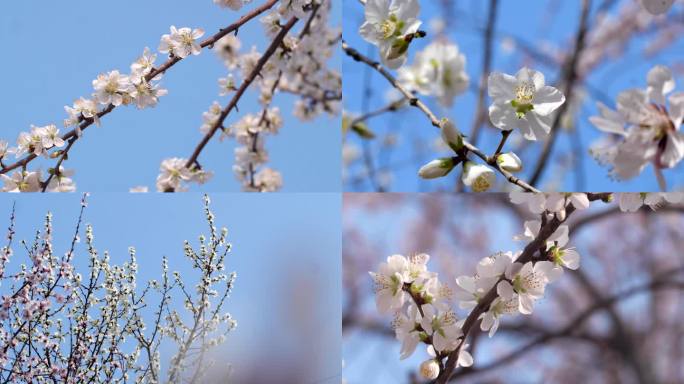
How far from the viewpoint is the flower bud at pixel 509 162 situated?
0.57 m

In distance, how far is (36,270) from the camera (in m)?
0.99

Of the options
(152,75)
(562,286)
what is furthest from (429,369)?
(562,286)

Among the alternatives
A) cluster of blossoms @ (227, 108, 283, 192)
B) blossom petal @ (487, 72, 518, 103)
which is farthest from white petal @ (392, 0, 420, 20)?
cluster of blossoms @ (227, 108, 283, 192)

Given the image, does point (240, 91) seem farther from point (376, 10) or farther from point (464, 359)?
point (464, 359)

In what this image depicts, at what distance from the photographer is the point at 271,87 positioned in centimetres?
133

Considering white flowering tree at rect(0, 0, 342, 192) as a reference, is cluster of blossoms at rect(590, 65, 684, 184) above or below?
below

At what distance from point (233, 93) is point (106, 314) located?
454 millimetres

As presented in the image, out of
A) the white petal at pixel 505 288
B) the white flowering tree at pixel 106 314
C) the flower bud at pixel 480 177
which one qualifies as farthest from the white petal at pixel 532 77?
the white flowering tree at pixel 106 314

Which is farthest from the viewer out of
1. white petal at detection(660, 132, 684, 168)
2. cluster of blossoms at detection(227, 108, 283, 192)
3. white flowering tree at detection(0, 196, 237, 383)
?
cluster of blossoms at detection(227, 108, 283, 192)

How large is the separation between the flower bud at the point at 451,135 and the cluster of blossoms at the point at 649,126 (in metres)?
0.13

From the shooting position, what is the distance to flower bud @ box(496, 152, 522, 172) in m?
0.57

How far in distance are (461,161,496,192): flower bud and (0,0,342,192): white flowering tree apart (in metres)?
0.41

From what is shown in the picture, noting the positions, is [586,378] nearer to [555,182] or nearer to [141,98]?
[555,182]

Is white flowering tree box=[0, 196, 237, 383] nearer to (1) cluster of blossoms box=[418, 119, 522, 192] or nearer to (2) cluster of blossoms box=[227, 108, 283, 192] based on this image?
(2) cluster of blossoms box=[227, 108, 283, 192]
